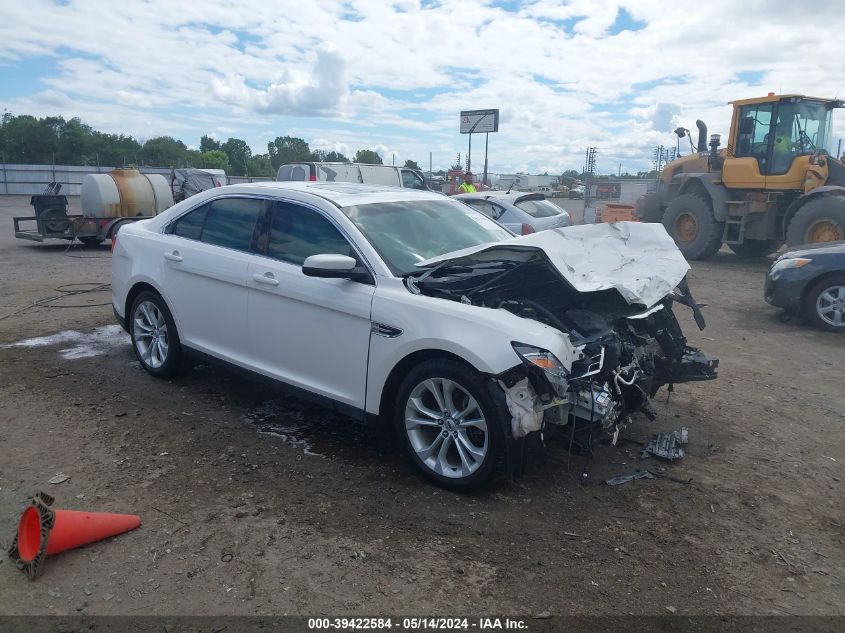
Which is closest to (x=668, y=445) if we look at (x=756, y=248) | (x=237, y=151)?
(x=756, y=248)

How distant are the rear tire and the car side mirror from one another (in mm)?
13520

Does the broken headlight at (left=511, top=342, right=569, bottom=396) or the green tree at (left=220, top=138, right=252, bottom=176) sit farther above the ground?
the green tree at (left=220, top=138, right=252, bottom=176)

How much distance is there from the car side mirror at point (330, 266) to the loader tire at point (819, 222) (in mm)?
10877

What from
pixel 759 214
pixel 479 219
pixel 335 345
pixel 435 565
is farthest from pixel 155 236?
pixel 759 214

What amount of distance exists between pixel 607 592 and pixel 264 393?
333 centimetres

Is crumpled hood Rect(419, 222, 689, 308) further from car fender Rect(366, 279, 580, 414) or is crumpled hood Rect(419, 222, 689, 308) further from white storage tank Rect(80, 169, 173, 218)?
white storage tank Rect(80, 169, 173, 218)

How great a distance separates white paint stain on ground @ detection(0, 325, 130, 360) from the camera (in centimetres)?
653

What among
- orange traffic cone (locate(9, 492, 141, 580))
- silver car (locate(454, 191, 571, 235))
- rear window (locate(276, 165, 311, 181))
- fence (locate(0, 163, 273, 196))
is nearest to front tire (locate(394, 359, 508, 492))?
orange traffic cone (locate(9, 492, 141, 580))

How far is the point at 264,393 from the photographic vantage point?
17.8 ft

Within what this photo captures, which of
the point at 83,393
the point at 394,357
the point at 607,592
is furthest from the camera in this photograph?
the point at 83,393

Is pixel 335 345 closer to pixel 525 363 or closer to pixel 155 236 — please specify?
pixel 525 363

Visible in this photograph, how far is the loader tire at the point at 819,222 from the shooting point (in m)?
11.9

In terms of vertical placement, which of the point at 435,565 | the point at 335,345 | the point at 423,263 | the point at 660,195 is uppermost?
the point at 660,195

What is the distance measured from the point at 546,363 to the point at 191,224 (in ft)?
11.0
